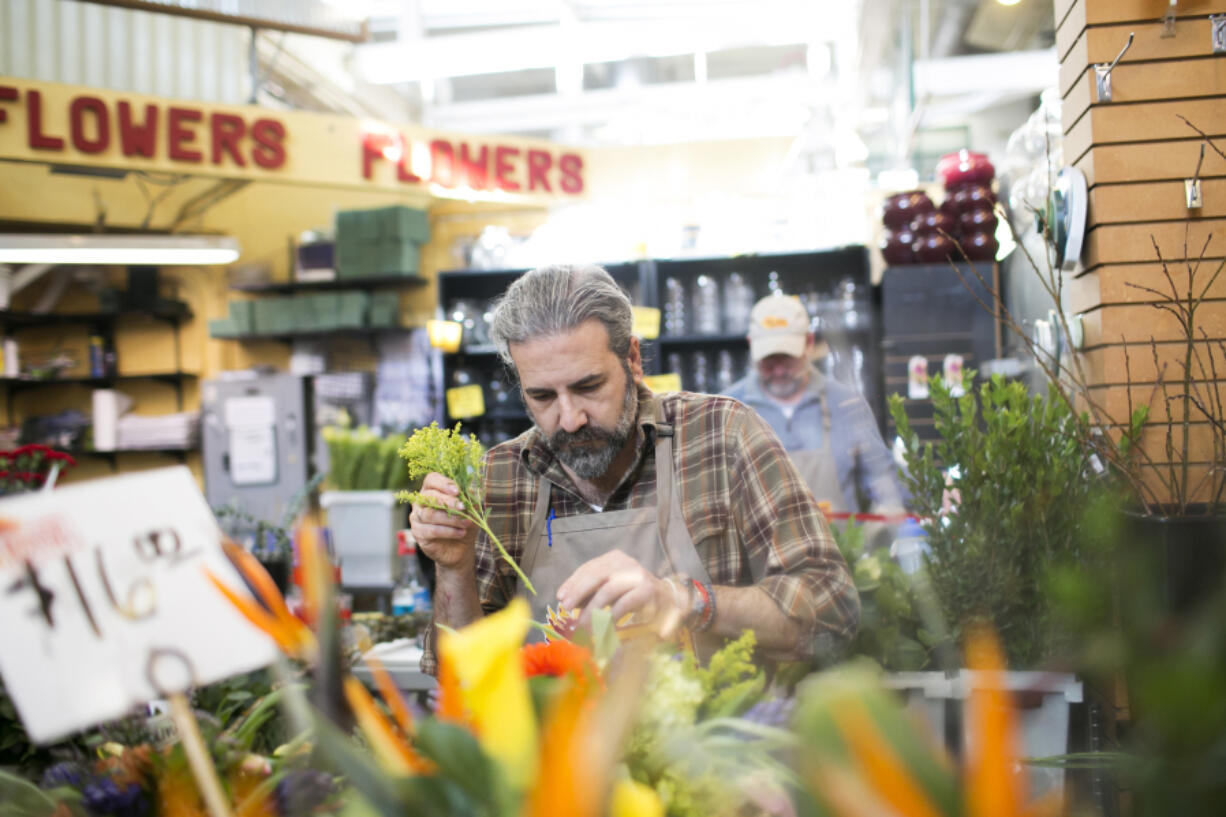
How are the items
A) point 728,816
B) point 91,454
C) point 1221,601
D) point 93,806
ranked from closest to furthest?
1. point 1221,601
2. point 728,816
3. point 93,806
4. point 91,454

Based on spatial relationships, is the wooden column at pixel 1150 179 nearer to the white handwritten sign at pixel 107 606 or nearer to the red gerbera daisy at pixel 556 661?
the red gerbera daisy at pixel 556 661

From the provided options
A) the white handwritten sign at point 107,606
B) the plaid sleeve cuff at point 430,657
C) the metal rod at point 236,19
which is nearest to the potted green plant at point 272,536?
the plaid sleeve cuff at point 430,657

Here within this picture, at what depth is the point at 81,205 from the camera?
703 cm

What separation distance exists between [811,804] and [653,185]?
5.78 metres

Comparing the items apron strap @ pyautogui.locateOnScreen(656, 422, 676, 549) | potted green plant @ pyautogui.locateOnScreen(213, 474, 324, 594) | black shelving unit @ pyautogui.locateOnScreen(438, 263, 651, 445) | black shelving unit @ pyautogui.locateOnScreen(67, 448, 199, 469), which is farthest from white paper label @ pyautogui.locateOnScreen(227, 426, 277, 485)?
apron strap @ pyautogui.locateOnScreen(656, 422, 676, 549)

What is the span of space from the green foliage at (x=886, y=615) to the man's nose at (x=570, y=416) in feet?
2.16

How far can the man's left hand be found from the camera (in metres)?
A: 1.06

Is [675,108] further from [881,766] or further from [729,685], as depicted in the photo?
[881,766]

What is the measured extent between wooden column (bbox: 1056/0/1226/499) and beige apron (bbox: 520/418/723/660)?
1259 mm

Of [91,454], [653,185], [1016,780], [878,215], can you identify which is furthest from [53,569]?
[91,454]

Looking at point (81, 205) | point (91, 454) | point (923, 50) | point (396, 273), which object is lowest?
point (91, 454)

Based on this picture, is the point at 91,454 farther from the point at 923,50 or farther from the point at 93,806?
the point at 93,806

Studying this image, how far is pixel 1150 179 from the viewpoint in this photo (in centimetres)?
224

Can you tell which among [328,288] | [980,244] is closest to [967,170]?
[980,244]
